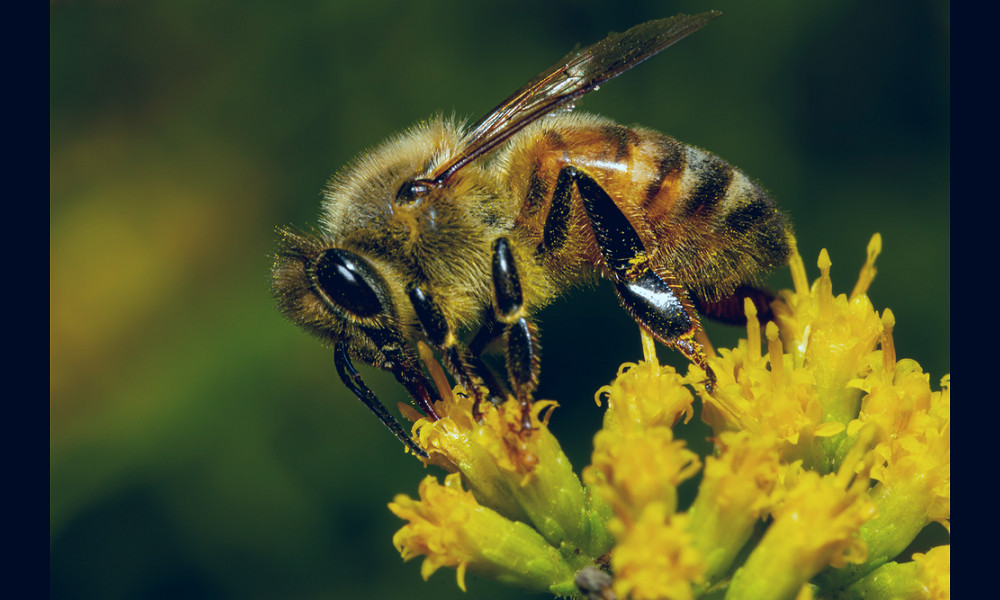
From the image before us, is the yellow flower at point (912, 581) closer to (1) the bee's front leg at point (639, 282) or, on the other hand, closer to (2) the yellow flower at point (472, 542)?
(1) the bee's front leg at point (639, 282)

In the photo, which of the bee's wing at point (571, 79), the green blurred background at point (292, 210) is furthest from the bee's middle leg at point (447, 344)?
the green blurred background at point (292, 210)

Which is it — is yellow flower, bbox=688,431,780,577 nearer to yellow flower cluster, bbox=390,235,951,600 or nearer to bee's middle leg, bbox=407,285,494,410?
yellow flower cluster, bbox=390,235,951,600

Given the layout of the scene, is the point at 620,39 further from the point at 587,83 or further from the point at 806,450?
the point at 806,450

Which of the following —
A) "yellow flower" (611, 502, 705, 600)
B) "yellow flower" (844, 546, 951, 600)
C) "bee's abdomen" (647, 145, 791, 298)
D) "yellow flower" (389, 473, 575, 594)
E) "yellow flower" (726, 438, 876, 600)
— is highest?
"bee's abdomen" (647, 145, 791, 298)

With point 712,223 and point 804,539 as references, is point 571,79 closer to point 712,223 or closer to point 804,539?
point 712,223

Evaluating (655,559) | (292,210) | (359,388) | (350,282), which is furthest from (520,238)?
(292,210)

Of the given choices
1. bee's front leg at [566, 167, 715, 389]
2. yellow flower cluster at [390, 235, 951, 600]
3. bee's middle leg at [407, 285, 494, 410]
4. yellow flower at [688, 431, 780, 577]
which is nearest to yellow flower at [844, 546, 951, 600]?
yellow flower cluster at [390, 235, 951, 600]

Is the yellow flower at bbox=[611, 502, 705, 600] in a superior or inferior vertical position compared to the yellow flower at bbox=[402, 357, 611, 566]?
inferior
